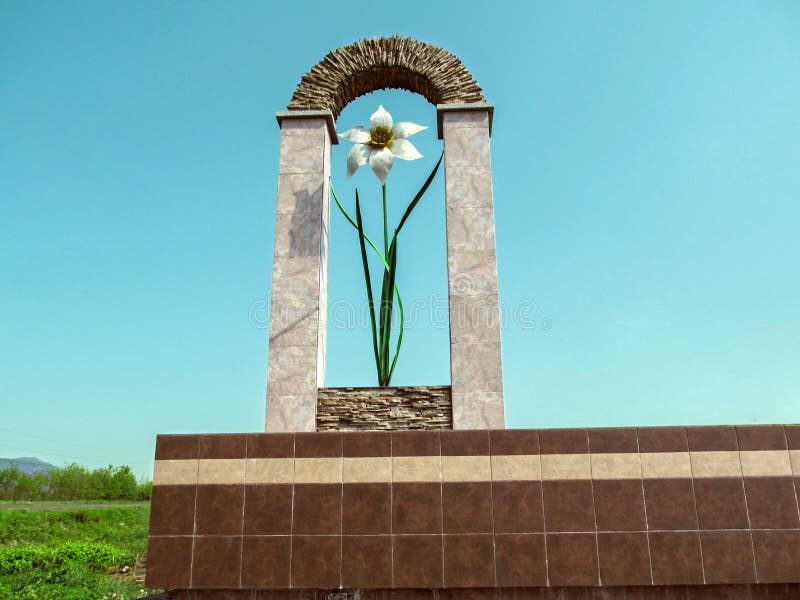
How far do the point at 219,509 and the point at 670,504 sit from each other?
144 inches

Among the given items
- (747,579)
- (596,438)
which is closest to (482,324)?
(596,438)

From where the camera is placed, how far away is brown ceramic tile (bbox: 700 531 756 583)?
4625 mm

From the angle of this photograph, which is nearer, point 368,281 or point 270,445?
point 270,445

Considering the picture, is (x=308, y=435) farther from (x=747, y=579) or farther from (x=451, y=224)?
(x=747, y=579)

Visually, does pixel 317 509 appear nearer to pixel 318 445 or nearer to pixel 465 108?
pixel 318 445

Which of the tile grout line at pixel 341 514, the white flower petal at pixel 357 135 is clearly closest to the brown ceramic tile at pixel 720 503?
the tile grout line at pixel 341 514

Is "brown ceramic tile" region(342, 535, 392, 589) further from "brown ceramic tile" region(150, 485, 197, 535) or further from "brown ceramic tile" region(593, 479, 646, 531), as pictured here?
"brown ceramic tile" region(593, 479, 646, 531)

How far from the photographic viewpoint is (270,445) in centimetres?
505

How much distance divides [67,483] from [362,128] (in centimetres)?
2049

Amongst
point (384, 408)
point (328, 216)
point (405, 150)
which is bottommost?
point (384, 408)

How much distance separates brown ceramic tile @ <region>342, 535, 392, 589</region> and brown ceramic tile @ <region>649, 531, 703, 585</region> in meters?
2.08

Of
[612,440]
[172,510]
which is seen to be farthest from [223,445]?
[612,440]

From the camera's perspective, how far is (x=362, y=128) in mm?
6711

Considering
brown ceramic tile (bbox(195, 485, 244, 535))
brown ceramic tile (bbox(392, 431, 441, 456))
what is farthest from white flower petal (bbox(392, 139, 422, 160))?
brown ceramic tile (bbox(195, 485, 244, 535))
